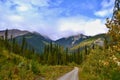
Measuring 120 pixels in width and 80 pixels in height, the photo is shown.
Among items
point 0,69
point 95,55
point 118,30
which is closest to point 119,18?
point 118,30

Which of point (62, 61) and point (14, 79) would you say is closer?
point (14, 79)

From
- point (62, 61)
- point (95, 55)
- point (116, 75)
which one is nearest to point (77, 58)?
point (62, 61)

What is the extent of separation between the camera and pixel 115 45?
29.1ft

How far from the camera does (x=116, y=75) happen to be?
1312 centimetres

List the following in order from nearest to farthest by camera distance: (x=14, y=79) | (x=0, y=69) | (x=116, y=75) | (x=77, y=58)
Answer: (x=116, y=75) < (x=14, y=79) < (x=0, y=69) < (x=77, y=58)

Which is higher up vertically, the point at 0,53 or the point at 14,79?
the point at 0,53

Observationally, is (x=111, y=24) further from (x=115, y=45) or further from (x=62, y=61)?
(x=62, y=61)

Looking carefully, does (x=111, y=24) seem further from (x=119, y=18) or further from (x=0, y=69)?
(x=0, y=69)

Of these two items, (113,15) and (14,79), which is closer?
(113,15)

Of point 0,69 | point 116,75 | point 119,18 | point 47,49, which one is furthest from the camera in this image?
point 47,49

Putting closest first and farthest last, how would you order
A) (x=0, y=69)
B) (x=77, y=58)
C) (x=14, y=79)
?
(x=14, y=79) < (x=0, y=69) < (x=77, y=58)

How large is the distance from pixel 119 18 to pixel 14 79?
17736 millimetres

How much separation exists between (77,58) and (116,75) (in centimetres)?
16620

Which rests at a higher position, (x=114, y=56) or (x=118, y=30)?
(x=118, y=30)
